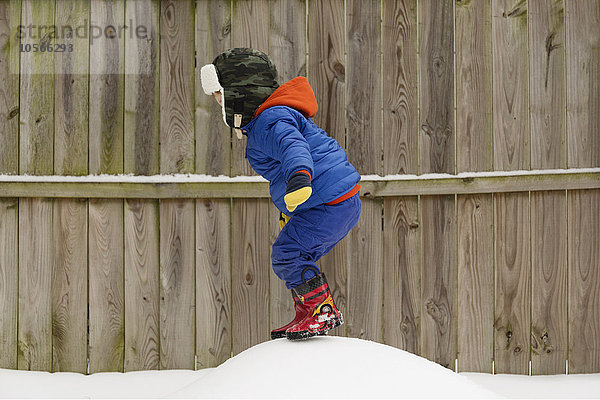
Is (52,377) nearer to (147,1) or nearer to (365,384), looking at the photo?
(365,384)

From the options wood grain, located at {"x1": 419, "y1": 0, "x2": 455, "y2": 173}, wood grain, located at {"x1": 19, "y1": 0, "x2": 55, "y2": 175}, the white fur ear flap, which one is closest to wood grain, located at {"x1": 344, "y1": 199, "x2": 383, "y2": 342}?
wood grain, located at {"x1": 419, "y1": 0, "x2": 455, "y2": 173}

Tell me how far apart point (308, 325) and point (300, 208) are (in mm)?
510

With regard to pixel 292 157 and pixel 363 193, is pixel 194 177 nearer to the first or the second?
pixel 363 193

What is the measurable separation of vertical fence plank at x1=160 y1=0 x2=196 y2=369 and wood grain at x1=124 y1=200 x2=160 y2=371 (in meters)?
0.05

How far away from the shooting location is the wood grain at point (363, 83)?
3.24 meters

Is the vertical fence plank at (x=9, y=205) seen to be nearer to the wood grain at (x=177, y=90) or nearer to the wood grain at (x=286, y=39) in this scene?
the wood grain at (x=177, y=90)

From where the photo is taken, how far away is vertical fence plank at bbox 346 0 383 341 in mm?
3232

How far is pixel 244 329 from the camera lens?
3229 millimetres

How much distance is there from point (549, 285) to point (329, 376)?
1.89 meters

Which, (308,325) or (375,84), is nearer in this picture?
(308,325)

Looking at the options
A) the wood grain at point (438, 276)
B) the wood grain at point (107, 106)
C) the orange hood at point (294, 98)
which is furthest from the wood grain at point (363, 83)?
the wood grain at point (107, 106)

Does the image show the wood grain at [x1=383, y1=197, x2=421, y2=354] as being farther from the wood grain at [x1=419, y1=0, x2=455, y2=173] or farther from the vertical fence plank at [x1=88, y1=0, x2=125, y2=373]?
the vertical fence plank at [x1=88, y1=0, x2=125, y2=373]

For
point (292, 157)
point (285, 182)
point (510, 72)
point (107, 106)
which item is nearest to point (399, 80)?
point (510, 72)

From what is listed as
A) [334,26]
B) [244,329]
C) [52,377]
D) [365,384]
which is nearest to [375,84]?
[334,26]
